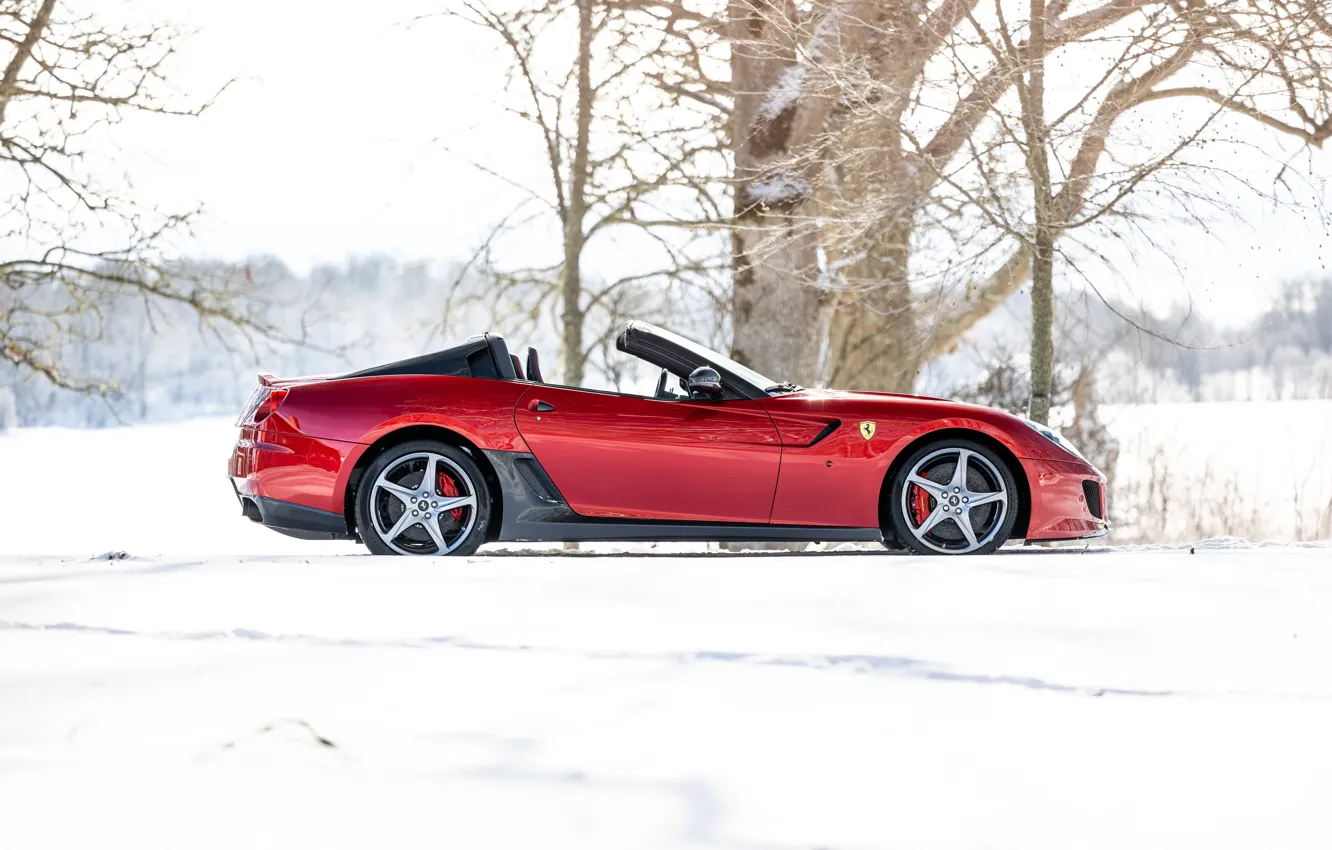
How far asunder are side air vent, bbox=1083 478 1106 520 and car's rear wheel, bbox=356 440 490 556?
10.7ft

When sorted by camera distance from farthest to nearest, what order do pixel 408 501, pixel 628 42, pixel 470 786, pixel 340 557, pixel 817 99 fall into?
1. pixel 628 42
2. pixel 817 99
3. pixel 408 501
4. pixel 340 557
5. pixel 470 786

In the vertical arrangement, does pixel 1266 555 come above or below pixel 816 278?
below

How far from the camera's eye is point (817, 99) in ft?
44.1

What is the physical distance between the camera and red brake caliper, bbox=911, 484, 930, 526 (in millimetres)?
6727

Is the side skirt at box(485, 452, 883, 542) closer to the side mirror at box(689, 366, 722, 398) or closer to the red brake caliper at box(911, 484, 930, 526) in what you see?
the red brake caliper at box(911, 484, 930, 526)

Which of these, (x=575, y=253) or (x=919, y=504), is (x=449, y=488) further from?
(x=575, y=253)

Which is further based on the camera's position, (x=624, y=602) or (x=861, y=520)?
(x=861, y=520)

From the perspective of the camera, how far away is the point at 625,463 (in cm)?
645

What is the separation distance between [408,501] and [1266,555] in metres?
4.51

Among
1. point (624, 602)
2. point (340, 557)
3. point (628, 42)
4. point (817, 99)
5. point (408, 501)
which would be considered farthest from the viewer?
point (628, 42)

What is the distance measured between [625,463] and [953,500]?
1796 millimetres

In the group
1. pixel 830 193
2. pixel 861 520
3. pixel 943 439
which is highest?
pixel 830 193

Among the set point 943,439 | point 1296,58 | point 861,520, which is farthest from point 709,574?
point 1296,58

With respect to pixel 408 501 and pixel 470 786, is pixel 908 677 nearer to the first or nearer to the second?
pixel 470 786
